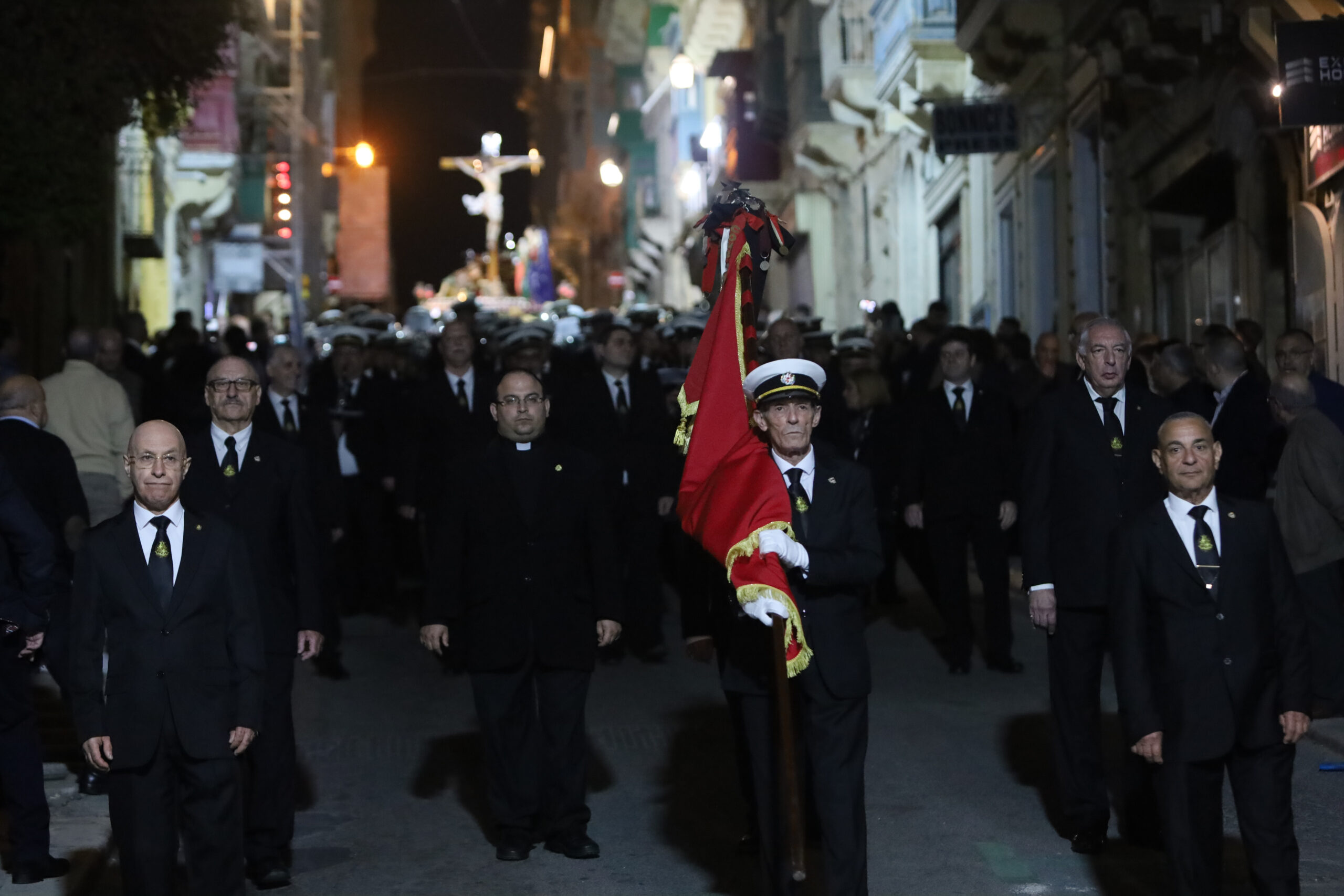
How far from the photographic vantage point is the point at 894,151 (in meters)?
33.8

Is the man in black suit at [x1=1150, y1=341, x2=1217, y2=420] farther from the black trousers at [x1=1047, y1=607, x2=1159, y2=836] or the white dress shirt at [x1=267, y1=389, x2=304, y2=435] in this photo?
the white dress shirt at [x1=267, y1=389, x2=304, y2=435]

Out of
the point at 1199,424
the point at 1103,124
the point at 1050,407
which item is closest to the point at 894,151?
the point at 1103,124

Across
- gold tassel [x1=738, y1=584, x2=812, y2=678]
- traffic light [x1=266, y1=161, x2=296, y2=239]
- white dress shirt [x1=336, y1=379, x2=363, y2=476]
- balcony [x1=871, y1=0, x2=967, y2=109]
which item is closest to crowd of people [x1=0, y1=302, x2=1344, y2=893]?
gold tassel [x1=738, y1=584, x2=812, y2=678]

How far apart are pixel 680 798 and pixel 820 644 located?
290 centimetres

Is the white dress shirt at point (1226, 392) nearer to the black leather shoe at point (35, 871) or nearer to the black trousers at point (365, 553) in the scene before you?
the black leather shoe at point (35, 871)

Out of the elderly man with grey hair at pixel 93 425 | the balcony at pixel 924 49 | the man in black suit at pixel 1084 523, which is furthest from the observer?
the balcony at pixel 924 49

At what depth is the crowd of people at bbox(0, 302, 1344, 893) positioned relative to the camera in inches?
251

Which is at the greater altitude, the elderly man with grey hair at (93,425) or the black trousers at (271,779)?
the elderly man with grey hair at (93,425)

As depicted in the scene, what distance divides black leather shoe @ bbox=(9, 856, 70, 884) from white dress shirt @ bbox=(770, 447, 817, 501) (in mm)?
3190

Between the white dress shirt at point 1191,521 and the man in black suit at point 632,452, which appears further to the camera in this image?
the man in black suit at point 632,452

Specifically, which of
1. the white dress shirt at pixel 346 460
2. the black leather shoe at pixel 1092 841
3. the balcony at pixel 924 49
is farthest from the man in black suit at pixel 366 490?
the balcony at pixel 924 49

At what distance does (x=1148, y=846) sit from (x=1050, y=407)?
1844 mm

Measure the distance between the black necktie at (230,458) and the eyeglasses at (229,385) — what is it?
0.66 ft

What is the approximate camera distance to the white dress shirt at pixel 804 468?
6.75 m
